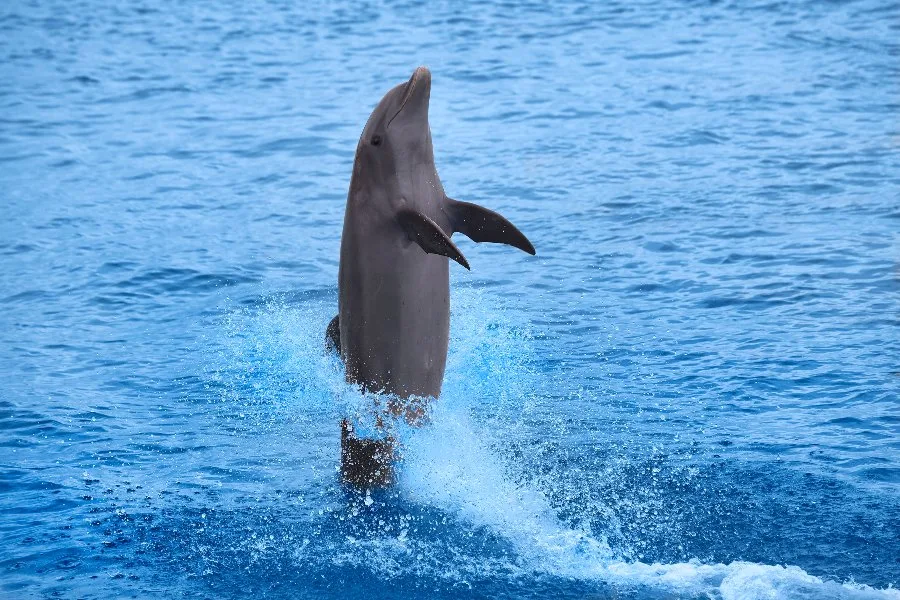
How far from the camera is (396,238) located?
29.8 feet

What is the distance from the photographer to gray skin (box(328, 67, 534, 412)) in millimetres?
9070

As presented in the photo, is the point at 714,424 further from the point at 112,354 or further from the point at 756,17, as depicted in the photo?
the point at 756,17

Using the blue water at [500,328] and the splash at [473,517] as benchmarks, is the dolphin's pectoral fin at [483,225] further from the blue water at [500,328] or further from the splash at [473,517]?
the blue water at [500,328]

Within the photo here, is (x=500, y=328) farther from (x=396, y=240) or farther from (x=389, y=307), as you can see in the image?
(x=396, y=240)

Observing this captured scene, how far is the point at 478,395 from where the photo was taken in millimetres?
11867

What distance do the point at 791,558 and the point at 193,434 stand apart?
539cm

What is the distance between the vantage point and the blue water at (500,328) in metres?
9.35

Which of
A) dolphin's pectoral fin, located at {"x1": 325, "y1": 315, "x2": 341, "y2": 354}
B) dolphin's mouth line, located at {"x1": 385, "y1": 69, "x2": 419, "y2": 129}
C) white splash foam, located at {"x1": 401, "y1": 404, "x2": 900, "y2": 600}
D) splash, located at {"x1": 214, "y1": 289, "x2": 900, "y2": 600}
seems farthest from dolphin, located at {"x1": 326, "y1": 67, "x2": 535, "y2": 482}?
white splash foam, located at {"x1": 401, "y1": 404, "x2": 900, "y2": 600}

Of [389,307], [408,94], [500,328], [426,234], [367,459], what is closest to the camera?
[426,234]

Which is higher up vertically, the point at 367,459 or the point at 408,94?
the point at 408,94

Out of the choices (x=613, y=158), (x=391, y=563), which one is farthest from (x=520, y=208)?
(x=391, y=563)

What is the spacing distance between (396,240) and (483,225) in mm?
635

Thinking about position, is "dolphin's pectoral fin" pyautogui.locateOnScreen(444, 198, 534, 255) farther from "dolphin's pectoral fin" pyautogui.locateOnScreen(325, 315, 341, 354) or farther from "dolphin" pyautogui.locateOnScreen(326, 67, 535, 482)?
"dolphin's pectoral fin" pyautogui.locateOnScreen(325, 315, 341, 354)

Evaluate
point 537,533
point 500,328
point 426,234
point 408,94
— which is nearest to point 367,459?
point 537,533
